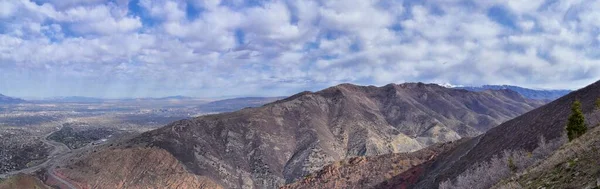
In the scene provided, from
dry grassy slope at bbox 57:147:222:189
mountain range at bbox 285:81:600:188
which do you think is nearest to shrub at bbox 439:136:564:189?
mountain range at bbox 285:81:600:188

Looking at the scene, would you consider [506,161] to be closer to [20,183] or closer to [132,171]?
[20,183]

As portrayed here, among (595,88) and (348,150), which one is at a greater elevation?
(595,88)

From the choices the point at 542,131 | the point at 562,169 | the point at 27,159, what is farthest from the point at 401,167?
the point at 27,159

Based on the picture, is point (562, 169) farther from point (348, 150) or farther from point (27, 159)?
point (27, 159)

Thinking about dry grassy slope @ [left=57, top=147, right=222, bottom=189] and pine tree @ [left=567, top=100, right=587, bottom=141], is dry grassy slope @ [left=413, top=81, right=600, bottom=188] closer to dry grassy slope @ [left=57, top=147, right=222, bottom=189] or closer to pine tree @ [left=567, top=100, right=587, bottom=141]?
pine tree @ [left=567, top=100, right=587, bottom=141]

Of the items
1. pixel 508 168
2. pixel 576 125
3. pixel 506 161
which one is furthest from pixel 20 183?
pixel 576 125

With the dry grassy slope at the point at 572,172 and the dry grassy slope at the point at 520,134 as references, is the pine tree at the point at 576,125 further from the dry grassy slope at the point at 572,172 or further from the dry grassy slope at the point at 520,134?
the dry grassy slope at the point at 572,172

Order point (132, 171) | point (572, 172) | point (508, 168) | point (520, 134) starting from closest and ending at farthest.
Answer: point (572, 172) < point (508, 168) < point (520, 134) < point (132, 171)
